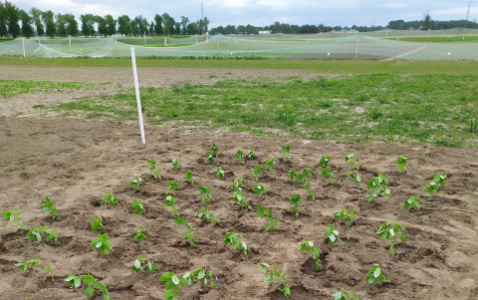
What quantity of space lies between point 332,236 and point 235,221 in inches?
44.7

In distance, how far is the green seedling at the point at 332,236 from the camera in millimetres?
→ 3870

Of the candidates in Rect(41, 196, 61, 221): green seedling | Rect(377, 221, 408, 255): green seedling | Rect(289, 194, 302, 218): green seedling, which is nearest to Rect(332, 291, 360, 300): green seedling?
Rect(377, 221, 408, 255): green seedling

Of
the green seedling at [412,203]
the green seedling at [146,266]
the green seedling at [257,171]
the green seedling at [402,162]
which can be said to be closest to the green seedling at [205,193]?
the green seedling at [257,171]

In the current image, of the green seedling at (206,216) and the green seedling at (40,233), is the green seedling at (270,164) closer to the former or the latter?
the green seedling at (206,216)

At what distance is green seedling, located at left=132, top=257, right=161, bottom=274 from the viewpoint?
3449mm

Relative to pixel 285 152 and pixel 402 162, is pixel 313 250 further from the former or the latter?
pixel 285 152

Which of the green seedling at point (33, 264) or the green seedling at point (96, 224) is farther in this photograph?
the green seedling at point (96, 224)

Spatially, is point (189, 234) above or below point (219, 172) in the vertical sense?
below

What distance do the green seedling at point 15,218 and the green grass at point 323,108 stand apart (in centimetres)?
450

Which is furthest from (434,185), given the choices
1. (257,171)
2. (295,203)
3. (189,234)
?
(189,234)

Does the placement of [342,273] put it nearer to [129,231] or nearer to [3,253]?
[129,231]

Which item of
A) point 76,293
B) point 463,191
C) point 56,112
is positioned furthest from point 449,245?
point 56,112

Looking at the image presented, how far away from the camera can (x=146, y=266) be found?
3730 millimetres

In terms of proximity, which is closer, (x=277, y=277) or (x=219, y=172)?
(x=277, y=277)
